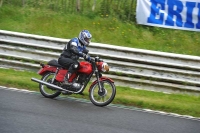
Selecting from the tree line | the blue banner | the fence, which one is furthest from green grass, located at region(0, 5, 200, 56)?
the fence

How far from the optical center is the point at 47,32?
1530 cm

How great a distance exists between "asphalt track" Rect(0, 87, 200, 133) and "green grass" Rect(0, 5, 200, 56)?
433 cm

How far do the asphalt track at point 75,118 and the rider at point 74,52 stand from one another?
0.72m

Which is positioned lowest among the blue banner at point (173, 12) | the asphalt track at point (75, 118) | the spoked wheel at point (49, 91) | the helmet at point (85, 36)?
the asphalt track at point (75, 118)

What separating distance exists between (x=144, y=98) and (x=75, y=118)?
2989mm

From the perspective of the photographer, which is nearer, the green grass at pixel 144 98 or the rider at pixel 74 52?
the green grass at pixel 144 98

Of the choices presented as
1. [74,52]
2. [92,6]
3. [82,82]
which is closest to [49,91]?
[82,82]

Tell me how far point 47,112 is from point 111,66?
3.86m

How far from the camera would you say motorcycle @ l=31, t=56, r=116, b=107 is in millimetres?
10750

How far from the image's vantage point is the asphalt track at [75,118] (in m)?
8.12

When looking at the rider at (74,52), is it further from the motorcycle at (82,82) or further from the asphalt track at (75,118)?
the asphalt track at (75,118)

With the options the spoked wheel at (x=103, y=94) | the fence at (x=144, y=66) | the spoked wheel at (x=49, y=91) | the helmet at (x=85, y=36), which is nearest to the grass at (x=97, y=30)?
the fence at (x=144, y=66)

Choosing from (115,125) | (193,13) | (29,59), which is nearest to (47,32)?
(29,59)

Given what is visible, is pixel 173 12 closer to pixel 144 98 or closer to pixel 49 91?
pixel 144 98
